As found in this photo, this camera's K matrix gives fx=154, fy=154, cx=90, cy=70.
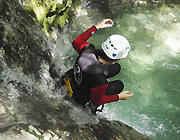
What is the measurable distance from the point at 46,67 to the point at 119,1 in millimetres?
4548

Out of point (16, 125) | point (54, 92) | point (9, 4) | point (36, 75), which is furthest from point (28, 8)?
point (16, 125)

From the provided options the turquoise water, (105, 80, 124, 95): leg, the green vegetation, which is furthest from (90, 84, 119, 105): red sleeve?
the green vegetation

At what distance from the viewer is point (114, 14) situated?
5.66m

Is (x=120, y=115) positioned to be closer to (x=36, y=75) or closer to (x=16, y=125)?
(x=36, y=75)

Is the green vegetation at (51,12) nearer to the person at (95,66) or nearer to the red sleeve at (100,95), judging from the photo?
the person at (95,66)

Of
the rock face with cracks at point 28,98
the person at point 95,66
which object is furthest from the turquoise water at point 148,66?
the person at point 95,66

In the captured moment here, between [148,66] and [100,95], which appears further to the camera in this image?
[148,66]

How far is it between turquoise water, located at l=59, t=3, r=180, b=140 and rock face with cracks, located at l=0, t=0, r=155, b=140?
3.36 ft

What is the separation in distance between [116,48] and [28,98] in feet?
4.60

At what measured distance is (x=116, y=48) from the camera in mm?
2111

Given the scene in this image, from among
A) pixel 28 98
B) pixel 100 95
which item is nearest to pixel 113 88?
pixel 100 95

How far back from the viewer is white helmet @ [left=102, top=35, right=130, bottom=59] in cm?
209

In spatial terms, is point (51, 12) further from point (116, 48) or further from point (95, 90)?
point (95, 90)

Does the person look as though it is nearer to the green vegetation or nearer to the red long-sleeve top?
the red long-sleeve top
